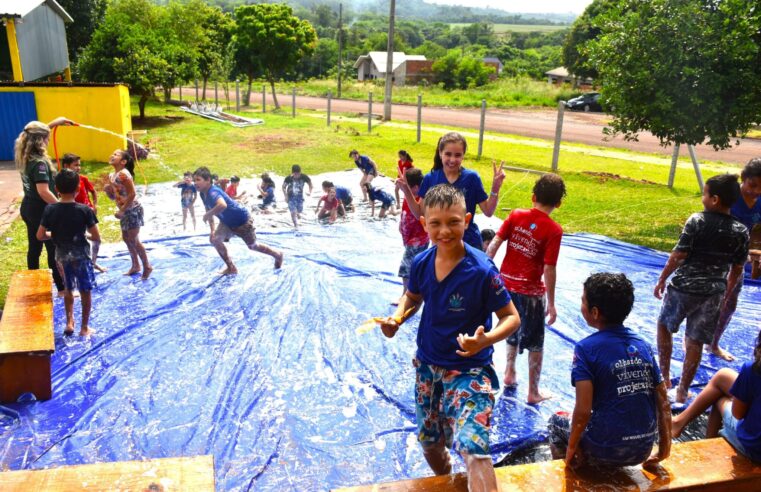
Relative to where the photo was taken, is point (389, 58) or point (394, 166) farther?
point (389, 58)

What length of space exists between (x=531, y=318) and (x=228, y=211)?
A: 407 centimetres

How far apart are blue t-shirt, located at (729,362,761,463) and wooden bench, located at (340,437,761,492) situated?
9cm

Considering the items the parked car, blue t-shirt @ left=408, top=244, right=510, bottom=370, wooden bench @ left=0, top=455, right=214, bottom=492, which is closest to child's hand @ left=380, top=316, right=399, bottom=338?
blue t-shirt @ left=408, top=244, right=510, bottom=370

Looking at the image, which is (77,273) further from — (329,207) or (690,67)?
(690,67)

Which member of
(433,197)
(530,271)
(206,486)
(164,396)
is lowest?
(164,396)

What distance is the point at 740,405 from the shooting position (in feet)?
10.8

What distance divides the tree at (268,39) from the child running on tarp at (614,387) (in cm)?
2916

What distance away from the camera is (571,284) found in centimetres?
702

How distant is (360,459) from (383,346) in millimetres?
1592

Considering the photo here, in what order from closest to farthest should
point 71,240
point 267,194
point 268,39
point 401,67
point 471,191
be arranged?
point 471,191 < point 71,240 < point 267,194 < point 268,39 < point 401,67

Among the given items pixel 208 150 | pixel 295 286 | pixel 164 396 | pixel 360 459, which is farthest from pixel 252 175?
pixel 360 459

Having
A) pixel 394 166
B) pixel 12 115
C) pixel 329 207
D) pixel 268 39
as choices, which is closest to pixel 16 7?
pixel 12 115

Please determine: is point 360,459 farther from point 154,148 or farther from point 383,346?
point 154,148

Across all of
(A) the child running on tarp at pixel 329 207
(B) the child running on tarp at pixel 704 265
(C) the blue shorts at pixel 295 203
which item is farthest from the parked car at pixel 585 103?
(B) the child running on tarp at pixel 704 265
